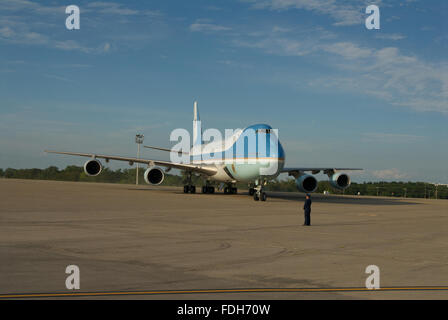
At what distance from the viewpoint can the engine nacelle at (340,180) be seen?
123 feet

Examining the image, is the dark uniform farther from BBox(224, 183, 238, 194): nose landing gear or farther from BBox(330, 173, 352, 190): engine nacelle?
BBox(224, 183, 238, 194): nose landing gear

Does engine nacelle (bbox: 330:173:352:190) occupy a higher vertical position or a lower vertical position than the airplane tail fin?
lower

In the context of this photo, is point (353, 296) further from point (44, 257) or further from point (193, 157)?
point (193, 157)

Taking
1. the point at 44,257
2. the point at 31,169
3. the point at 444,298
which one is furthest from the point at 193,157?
the point at 31,169

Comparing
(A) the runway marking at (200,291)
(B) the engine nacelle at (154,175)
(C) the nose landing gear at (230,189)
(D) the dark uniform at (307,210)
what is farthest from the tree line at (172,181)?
(A) the runway marking at (200,291)

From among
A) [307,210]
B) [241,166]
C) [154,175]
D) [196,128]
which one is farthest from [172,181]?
[307,210]

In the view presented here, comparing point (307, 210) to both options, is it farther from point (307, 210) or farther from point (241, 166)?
point (241, 166)

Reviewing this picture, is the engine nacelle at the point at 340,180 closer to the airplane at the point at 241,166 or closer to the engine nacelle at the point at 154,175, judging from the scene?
the airplane at the point at 241,166

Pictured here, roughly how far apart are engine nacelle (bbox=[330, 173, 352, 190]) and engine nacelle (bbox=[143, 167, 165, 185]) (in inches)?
530

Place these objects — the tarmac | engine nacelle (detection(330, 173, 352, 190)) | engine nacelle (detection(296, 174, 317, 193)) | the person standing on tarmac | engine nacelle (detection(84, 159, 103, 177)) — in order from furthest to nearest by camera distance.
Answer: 1. engine nacelle (detection(330, 173, 352, 190))
2. engine nacelle (detection(84, 159, 103, 177))
3. engine nacelle (detection(296, 174, 317, 193))
4. the person standing on tarmac
5. the tarmac

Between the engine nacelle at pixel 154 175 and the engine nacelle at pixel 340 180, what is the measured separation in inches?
530

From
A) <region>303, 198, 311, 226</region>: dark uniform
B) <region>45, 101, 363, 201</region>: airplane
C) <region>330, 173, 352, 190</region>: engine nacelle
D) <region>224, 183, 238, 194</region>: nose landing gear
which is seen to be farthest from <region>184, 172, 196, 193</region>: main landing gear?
<region>303, 198, 311, 226</region>: dark uniform

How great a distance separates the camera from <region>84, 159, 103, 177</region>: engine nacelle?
122 ft

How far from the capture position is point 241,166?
1249 inches
